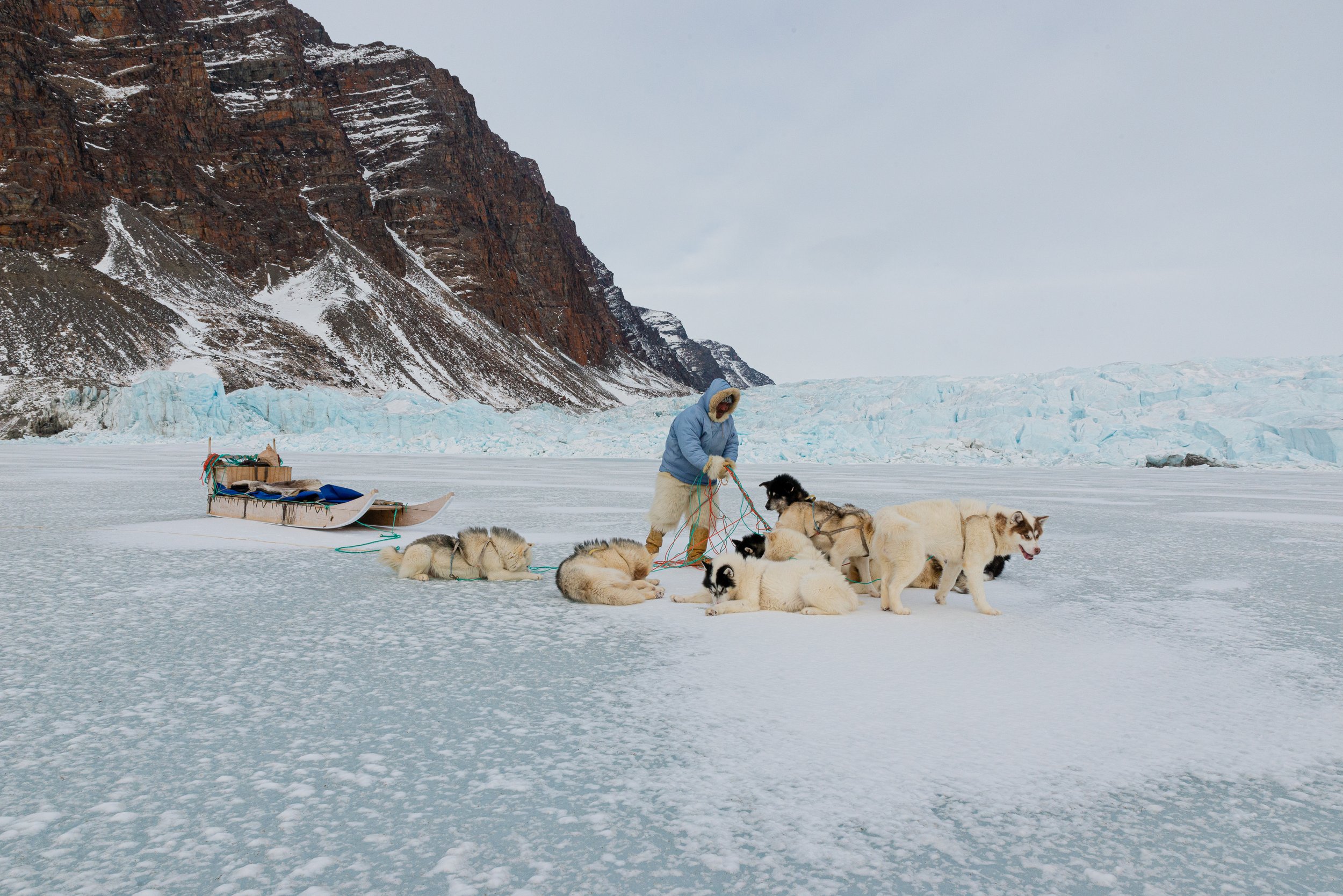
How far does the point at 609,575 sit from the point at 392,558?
5.12 feet

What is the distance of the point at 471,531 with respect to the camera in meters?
5.08

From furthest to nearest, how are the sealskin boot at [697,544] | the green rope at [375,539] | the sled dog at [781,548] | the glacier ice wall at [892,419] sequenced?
the glacier ice wall at [892,419] < the green rope at [375,539] < the sealskin boot at [697,544] < the sled dog at [781,548]

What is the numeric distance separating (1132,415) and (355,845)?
2926cm

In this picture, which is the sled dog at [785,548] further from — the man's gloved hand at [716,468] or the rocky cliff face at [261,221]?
the rocky cliff face at [261,221]

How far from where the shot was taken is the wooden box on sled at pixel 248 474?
797 cm

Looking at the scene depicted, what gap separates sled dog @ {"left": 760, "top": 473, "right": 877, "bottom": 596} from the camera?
489cm

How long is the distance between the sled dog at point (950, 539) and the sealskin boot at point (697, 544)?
5.83 ft

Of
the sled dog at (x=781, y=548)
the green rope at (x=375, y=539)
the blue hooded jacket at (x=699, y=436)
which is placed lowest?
the green rope at (x=375, y=539)

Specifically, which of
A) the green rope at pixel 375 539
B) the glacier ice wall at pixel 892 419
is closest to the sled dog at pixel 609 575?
the green rope at pixel 375 539

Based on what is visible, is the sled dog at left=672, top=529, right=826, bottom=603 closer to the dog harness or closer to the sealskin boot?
the dog harness

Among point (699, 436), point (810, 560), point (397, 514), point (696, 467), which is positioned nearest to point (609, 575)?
point (810, 560)

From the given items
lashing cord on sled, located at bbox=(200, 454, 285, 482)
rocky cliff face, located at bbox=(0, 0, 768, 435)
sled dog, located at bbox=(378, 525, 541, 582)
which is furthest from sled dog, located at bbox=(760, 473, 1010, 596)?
rocky cliff face, located at bbox=(0, 0, 768, 435)

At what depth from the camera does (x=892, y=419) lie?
1143 inches

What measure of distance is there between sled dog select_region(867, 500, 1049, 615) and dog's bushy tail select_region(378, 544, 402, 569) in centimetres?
290
